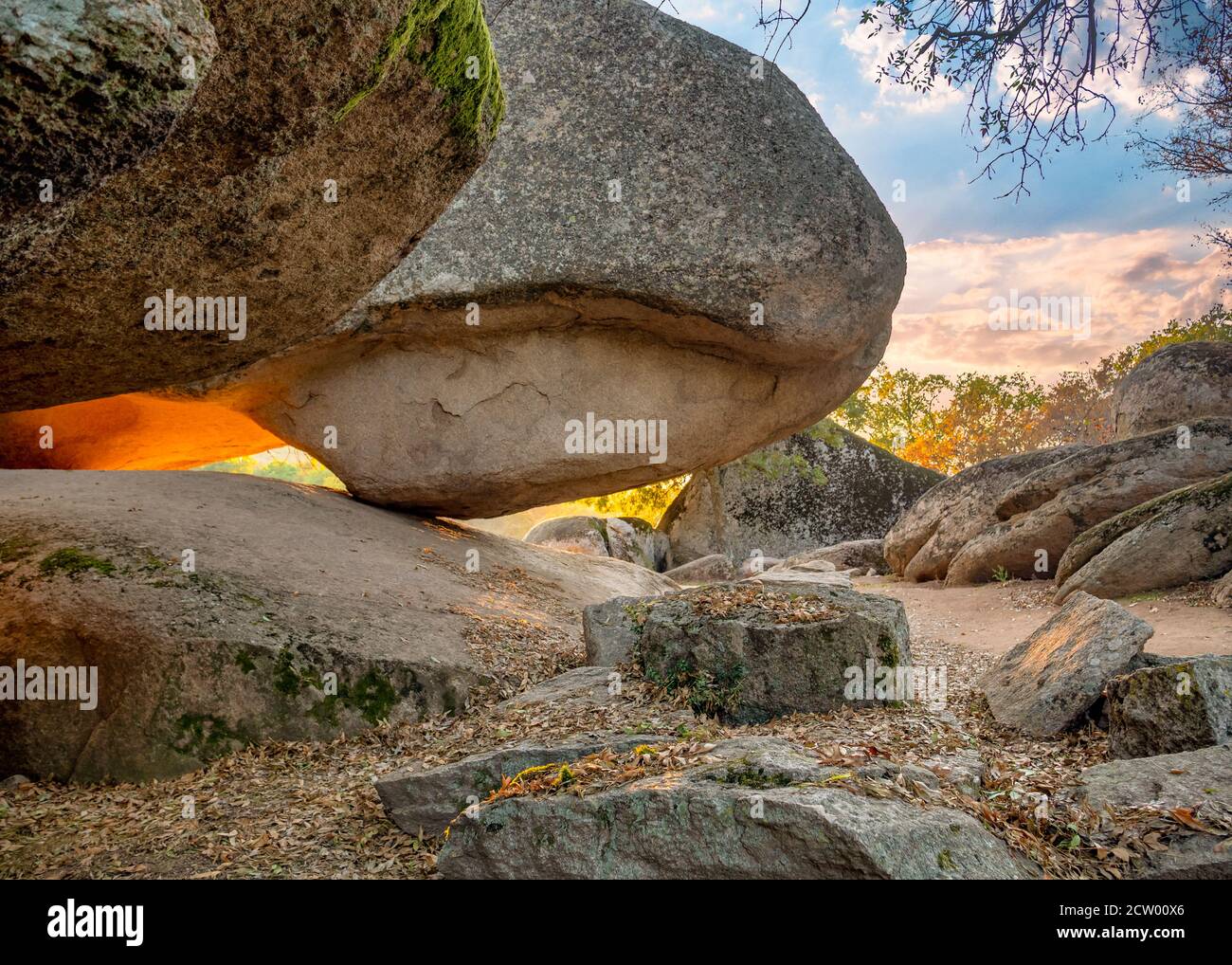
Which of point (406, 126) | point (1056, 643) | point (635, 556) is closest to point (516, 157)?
point (406, 126)

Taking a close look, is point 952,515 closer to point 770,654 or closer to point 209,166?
point 770,654

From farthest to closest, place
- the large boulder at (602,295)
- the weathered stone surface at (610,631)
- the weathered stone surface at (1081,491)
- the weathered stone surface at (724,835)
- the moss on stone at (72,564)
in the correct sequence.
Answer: the weathered stone surface at (1081,491), the large boulder at (602,295), the weathered stone surface at (610,631), the moss on stone at (72,564), the weathered stone surface at (724,835)

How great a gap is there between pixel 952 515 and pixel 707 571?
594 centimetres

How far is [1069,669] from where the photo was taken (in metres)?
6.20

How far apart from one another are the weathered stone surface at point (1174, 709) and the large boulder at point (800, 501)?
1822 cm

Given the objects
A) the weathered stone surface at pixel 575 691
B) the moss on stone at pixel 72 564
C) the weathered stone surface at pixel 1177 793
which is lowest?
the weathered stone surface at pixel 1177 793

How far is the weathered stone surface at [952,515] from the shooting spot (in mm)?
15992

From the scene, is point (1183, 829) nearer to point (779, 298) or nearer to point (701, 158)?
point (779, 298)

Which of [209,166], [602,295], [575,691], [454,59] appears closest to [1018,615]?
[602,295]

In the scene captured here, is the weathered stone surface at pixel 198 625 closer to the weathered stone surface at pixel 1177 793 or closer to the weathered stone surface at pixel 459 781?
the weathered stone surface at pixel 459 781

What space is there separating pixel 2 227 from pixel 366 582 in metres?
5.44

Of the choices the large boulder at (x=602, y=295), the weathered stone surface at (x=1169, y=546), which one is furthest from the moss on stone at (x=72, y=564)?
the weathered stone surface at (x=1169, y=546)

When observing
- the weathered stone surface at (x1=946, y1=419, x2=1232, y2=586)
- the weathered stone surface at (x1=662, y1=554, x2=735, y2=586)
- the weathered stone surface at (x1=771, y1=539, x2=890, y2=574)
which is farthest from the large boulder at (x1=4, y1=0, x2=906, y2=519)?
the weathered stone surface at (x1=771, y1=539, x2=890, y2=574)

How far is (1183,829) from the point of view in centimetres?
365
